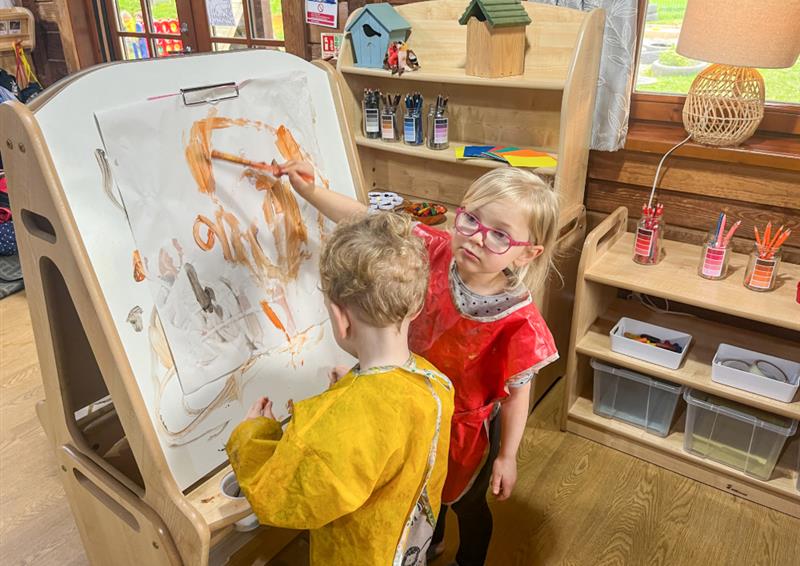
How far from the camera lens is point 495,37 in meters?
1.73

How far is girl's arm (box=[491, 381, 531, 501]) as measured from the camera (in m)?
1.18

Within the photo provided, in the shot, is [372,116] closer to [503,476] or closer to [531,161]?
[531,161]

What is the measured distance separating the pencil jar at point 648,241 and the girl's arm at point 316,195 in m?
0.93

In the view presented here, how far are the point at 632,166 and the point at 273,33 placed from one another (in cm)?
192

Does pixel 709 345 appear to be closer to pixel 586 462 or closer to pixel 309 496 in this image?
pixel 586 462

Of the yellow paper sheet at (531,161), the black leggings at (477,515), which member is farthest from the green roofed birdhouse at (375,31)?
the black leggings at (477,515)

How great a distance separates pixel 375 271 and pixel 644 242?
1206 mm

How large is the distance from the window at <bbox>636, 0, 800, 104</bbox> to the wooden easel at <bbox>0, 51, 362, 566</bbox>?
1271 millimetres

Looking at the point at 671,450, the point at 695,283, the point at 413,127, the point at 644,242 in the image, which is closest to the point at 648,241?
the point at 644,242

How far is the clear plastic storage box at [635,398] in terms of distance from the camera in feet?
5.96

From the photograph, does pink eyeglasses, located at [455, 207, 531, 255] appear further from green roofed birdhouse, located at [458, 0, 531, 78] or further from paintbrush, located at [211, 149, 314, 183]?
green roofed birdhouse, located at [458, 0, 531, 78]

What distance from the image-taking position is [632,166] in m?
1.95

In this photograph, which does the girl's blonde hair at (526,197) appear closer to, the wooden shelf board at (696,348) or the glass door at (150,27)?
Answer: the wooden shelf board at (696,348)

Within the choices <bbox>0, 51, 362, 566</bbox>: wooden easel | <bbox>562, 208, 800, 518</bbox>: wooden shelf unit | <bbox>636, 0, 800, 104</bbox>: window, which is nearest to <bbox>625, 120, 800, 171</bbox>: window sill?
<bbox>636, 0, 800, 104</bbox>: window
